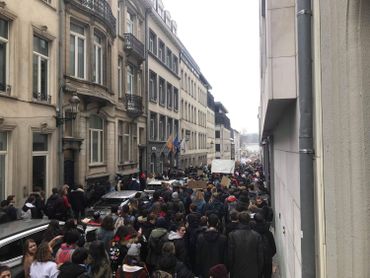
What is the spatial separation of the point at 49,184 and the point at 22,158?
7.81ft

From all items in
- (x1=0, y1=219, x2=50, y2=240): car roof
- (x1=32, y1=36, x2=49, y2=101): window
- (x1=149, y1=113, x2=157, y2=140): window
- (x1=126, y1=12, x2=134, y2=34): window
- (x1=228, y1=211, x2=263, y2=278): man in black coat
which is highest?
(x1=126, y1=12, x2=134, y2=34): window

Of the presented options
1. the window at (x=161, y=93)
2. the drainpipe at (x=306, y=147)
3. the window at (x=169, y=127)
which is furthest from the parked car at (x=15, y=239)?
the window at (x=169, y=127)

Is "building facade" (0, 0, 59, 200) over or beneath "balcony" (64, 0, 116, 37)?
beneath

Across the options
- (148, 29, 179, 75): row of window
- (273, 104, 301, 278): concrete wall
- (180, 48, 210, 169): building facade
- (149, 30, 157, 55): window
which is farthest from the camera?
(180, 48, 210, 169): building facade

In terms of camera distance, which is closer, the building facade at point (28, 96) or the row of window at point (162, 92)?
the building facade at point (28, 96)

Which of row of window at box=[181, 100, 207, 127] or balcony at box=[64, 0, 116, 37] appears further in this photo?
row of window at box=[181, 100, 207, 127]

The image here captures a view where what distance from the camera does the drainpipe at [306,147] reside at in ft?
14.0

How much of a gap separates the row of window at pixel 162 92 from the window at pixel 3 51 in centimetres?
1908

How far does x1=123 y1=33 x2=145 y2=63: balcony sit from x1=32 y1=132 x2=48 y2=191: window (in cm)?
1125

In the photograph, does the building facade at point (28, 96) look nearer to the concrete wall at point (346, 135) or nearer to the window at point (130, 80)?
the window at point (130, 80)

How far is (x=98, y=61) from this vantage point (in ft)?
74.0

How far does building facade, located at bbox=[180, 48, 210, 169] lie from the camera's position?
48375 mm

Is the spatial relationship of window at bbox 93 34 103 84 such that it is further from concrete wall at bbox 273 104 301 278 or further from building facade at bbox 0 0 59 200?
concrete wall at bbox 273 104 301 278

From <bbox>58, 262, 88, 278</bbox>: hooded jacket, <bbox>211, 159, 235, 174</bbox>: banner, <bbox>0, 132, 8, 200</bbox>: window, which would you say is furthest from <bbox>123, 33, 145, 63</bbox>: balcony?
<bbox>58, 262, 88, 278</bbox>: hooded jacket
